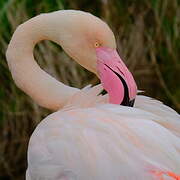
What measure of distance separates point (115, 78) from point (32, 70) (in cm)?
50

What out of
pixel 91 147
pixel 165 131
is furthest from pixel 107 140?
pixel 165 131

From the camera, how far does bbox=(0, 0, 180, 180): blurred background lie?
13.6 ft

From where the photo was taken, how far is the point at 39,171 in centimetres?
241

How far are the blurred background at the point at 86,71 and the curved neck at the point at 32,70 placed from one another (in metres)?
1.20

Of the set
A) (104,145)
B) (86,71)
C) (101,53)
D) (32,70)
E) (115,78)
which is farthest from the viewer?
(86,71)

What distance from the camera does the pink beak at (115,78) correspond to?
8.37 feet

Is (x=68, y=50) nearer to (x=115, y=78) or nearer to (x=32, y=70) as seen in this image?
(x=32, y=70)

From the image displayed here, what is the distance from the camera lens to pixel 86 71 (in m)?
4.30

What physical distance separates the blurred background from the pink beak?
146cm

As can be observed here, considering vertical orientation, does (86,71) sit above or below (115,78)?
below

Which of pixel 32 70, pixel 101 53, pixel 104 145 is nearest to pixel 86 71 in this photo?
pixel 32 70

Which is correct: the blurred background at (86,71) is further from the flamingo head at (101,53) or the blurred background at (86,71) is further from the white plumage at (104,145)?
the white plumage at (104,145)

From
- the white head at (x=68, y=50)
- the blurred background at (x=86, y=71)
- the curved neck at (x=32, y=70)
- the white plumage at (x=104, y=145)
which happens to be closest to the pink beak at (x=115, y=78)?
the white head at (x=68, y=50)

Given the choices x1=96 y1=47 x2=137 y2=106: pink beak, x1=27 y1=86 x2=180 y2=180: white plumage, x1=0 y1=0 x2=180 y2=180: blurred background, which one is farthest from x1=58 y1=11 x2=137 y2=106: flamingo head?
x1=0 y1=0 x2=180 y2=180: blurred background
